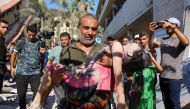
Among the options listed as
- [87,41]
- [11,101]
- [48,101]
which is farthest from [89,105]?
[11,101]

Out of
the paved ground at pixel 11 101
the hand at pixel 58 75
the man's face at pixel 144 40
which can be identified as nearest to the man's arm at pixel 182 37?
the man's face at pixel 144 40

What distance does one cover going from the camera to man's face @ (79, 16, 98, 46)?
11.4 ft

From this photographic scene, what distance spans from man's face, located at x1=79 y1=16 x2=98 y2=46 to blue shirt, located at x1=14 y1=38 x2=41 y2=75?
4.09 metres

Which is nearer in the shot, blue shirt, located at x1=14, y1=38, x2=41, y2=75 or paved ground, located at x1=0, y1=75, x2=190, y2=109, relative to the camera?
paved ground, located at x1=0, y1=75, x2=190, y2=109

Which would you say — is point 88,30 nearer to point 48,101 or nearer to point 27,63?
point 27,63

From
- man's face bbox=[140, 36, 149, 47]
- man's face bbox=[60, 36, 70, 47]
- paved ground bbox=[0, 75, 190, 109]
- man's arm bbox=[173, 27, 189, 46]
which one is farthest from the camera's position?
man's face bbox=[60, 36, 70, 47]

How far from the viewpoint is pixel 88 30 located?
11.3 feet

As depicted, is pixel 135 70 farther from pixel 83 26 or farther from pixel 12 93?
pixel 12 93

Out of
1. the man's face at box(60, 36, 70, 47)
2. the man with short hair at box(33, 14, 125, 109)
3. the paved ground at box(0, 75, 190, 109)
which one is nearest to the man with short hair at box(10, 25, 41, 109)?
the man's face at box(60, 36, 70, 47)

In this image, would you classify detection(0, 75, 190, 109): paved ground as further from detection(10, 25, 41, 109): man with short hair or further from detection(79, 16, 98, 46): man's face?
detection(79, 16, 98, 46): man's face

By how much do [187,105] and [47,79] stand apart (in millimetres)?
4025

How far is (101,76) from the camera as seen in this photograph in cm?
342

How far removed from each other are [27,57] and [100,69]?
426 cm

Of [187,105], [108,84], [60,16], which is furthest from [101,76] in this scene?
[60,16]
